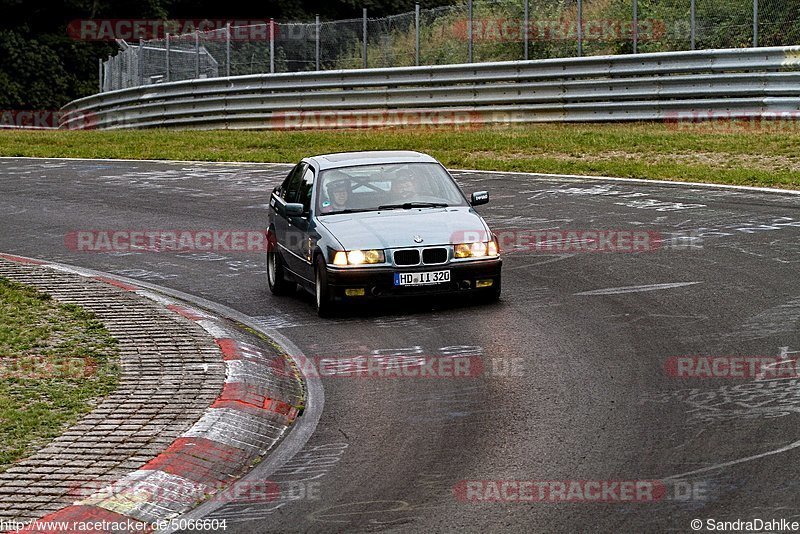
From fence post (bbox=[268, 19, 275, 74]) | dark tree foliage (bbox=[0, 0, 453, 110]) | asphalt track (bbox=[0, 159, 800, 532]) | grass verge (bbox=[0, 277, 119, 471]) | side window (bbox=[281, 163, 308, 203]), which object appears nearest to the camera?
asphalt track (bbox=[0, 159, 800, 532])

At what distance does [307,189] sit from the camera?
1388 centimetres

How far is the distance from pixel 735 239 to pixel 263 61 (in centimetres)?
2035

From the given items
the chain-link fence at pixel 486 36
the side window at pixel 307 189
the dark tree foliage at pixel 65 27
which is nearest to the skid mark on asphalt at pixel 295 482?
the side window at pixel 307 189

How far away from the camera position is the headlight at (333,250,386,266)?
1230cm

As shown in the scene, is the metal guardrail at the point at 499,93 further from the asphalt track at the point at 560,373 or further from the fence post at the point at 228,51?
the asphalt track at the point at 560,373

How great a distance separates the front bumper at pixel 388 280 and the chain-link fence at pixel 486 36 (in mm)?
15365

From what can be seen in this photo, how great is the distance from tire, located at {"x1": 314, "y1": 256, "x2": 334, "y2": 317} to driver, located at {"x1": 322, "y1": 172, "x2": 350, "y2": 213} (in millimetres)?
869

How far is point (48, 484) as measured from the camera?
22.9 feet

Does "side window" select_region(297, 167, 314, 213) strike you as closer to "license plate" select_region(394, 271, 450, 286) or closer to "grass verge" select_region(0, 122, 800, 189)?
"license plate" select_region(394, 271, 450, 286)

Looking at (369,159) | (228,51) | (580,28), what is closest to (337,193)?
(369,159)

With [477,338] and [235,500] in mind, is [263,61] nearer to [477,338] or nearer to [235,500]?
[477,338]

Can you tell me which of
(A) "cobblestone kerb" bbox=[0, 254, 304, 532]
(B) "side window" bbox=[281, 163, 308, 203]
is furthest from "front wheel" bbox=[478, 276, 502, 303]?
(B) "side window" bbox=[281, 163, 308, 203]

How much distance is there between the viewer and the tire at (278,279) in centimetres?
1388

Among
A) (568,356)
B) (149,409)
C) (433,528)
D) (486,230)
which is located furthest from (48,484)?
(486,230)
